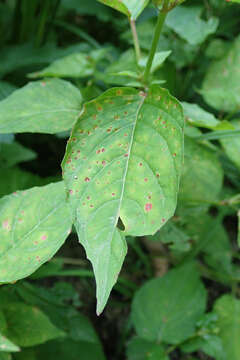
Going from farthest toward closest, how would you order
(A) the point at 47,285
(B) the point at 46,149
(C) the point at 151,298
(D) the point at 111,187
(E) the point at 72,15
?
(E) the point at 72,15
(B) the point at 46,149
(A) the point at 47,285
(C) the point at 151,298
(D) the point at 111,187

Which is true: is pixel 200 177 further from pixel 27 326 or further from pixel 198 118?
pixel 27 326

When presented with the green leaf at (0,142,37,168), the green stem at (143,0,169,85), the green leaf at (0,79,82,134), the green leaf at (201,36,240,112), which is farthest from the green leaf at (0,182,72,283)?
the green leaf at (201,36,240,112)

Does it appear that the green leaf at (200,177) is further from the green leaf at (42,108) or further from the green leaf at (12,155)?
the green leaf at (12,155)

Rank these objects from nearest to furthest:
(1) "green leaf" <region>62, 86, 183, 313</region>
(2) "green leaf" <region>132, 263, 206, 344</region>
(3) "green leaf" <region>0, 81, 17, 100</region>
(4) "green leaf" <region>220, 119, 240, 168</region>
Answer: (1) "green leaf" <region>62, 86, 183, 313</region>, (4) "green leaf" <region>220, 119, 240, 168</region>, (2) "green leaf" <region>132, 263, 206, 344</region>, (3) "green leaf" <region>0, 81, 17, 100</region>

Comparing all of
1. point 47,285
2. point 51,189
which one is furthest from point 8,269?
point 47,285

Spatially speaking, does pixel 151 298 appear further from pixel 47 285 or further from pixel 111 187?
pixel 111 187

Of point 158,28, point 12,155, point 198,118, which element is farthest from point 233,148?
point 12,155

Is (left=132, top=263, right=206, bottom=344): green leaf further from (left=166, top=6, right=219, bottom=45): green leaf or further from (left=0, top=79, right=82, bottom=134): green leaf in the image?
(left=166, top=6, right=219, bottom=45): green leaf
